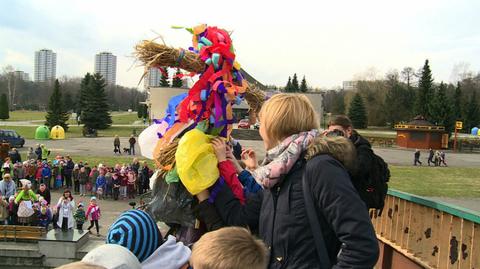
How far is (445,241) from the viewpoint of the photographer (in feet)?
15.1

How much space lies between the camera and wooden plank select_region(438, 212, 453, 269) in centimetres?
454

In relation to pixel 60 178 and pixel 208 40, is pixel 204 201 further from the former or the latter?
pixel 60 178

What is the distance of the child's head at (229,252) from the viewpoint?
1925mm

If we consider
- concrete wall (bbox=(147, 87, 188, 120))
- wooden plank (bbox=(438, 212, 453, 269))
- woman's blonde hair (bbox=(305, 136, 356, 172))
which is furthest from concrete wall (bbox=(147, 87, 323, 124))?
wooden plank (bbox=(438, 212, 453, 269))

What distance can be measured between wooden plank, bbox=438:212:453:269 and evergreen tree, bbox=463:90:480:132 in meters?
80.7

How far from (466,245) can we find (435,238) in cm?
60

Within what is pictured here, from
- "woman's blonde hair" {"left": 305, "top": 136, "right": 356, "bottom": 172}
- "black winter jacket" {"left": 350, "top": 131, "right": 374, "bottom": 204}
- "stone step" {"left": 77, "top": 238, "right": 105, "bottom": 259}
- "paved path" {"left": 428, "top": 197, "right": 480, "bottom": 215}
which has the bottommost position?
"stone step" {"left": 77, "top": 238, "right": 105, "bottom": 259}

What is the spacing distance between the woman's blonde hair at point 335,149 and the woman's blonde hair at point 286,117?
17 cm

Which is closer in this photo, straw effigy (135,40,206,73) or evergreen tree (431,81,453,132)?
straw effigy (135,40,206,73)

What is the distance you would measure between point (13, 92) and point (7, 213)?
116m

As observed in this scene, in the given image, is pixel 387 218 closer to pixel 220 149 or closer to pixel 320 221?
pixel 220 149

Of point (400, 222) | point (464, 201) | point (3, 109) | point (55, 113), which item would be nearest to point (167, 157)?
point (400, 222)

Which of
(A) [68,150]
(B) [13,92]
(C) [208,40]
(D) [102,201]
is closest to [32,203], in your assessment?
(D) [102,201]

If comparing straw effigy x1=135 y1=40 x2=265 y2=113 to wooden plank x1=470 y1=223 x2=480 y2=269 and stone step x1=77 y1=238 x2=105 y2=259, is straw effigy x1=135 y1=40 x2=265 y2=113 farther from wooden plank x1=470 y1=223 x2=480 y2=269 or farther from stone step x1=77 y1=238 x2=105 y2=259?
stone step x1=77 y1=238 x2=105 y2=259
